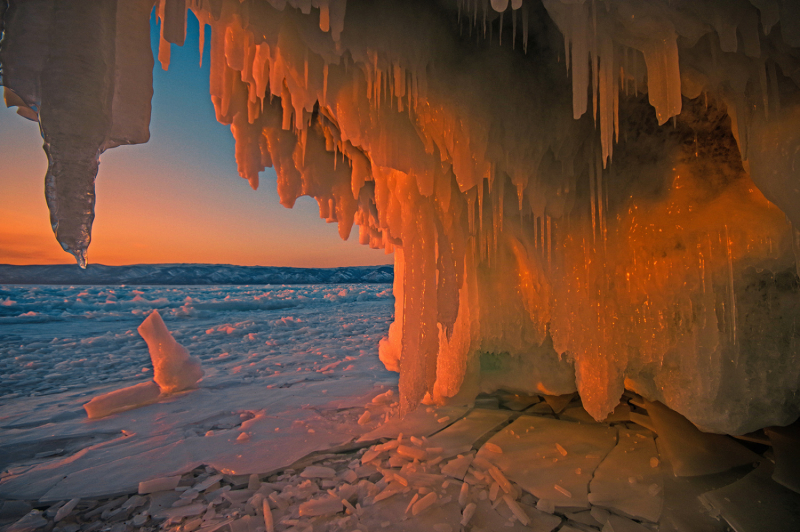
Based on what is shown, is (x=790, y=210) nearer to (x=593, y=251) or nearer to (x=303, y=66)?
(x=593, y=251)

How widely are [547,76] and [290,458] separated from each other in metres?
3.90

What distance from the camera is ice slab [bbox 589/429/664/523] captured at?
238 cm

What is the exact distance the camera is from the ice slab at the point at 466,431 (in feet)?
10.8

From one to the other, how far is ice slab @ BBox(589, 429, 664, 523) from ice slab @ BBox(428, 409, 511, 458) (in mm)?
1080

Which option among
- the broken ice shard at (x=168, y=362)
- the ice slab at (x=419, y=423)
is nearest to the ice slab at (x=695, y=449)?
the ice slab at (x=419, y=423)

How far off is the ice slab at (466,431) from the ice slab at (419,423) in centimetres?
10

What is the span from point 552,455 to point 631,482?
0.61 m

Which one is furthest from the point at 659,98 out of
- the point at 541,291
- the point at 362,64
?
the point at 541,291

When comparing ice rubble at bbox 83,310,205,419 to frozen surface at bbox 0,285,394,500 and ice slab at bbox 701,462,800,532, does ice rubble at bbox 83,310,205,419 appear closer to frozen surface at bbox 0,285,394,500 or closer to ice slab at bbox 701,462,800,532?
frozen surface at bbox 0,285,394,500

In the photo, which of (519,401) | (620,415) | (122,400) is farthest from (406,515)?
(122,400)

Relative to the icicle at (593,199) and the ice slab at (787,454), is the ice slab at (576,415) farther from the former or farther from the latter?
the icicle at (593,199)

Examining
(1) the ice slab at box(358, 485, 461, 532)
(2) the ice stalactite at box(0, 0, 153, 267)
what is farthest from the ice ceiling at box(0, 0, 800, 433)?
(1) the ice slab at box(358, 485, 461, 532)

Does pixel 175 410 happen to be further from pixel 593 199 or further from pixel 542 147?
pixel 593 199

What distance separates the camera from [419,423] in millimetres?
3834
